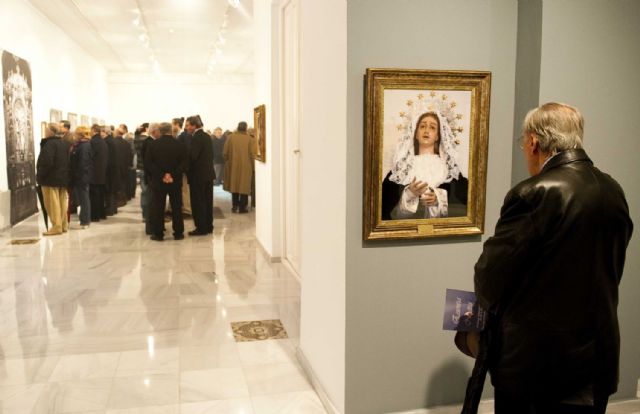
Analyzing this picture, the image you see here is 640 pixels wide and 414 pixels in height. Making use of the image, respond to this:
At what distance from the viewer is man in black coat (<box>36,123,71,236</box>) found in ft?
30.8

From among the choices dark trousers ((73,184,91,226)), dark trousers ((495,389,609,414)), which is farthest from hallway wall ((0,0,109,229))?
dark trousers ((495,389,609,414))

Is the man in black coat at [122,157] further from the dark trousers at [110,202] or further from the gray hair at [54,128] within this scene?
the gray hair at [54,128]

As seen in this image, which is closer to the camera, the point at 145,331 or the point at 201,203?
the point at 145,331

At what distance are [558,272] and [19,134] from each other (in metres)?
11.3

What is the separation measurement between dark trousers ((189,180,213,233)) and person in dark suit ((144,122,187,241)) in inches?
19.4

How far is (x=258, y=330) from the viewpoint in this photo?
16.6ft

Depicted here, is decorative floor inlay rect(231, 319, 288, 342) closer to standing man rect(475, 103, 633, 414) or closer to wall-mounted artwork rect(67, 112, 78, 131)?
standing man rect(475, 103, 633, 414)

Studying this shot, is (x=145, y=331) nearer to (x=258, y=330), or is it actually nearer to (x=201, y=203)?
(x=258, y=330)

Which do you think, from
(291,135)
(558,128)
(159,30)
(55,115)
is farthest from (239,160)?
(558,128)

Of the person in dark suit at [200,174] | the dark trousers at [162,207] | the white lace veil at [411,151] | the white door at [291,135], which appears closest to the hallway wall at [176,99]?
the person in dark suit at [200,174]

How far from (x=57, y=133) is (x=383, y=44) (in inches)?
314

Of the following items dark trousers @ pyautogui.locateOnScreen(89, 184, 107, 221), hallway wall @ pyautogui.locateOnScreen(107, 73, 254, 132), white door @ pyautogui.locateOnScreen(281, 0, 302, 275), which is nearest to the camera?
white door @ pyautogui.locateOnScreen(281, 0, 302, 275)

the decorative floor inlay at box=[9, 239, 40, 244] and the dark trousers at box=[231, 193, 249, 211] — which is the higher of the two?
the dark trousers at box=[231, 193, 249, 211]

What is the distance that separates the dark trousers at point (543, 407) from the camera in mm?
2178
